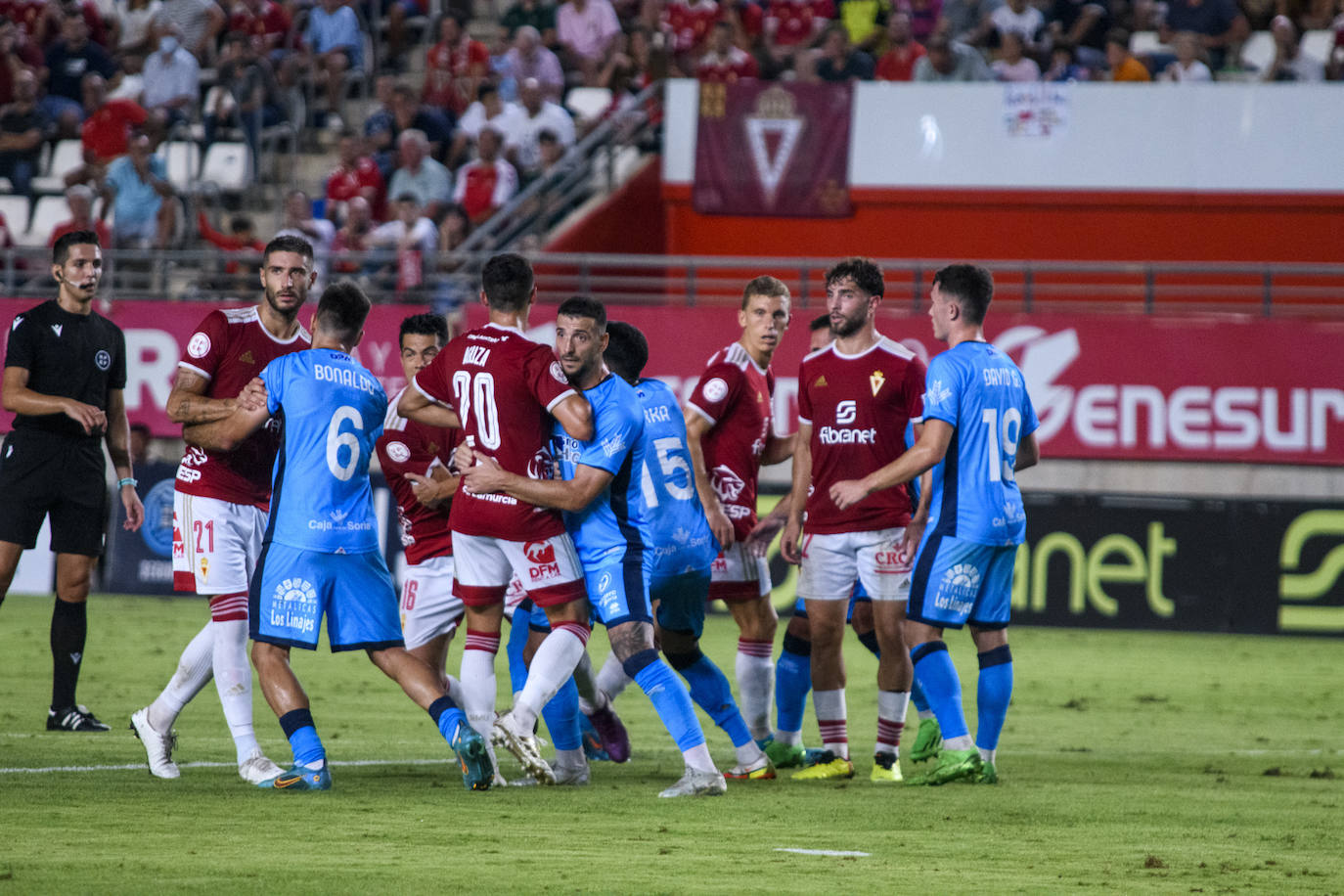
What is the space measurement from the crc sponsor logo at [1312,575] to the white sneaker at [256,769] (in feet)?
37.7

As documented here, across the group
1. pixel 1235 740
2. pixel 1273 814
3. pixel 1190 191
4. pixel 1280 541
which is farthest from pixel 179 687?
pixel 1190 191

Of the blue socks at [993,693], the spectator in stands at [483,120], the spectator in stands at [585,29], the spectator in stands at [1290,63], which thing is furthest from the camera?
the spectator in stands at [585,29]

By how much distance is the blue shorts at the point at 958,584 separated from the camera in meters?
8.50

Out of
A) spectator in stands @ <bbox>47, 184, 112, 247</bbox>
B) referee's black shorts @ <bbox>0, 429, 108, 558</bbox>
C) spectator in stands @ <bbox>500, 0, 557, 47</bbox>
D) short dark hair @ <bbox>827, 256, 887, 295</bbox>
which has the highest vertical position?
spectator in stands @ <bbox>500, 0, 557, 47</bbox>

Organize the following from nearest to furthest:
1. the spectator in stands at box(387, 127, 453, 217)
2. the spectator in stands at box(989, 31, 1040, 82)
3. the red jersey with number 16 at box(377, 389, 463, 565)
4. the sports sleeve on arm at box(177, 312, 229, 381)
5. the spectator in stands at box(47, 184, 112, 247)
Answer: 1. the sports sleeve on arm at box(177, 312, 229, 381)
2. the red jersey with number 16 at box(377, 389, 463, 565)
3. the spectator in stands at box(47, 184, 112, 247)
4. the spectator in stands at box(989, 31, 1040, 82)
5. the spectator in stands at box(387, 127, 453, 217)

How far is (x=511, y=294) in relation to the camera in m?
7.97

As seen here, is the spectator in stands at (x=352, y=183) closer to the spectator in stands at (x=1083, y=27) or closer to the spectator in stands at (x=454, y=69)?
the spectator in stands at (x=454, y=69)

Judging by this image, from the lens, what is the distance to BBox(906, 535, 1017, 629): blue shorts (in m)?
8.50

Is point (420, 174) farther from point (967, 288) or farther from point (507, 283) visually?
point (507, 283)

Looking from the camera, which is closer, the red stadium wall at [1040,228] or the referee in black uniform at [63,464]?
the referee in black uniform at [63,464]

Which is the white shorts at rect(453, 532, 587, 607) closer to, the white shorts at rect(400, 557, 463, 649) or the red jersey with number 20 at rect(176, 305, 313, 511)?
Answer: the white shorts at rect(400, 557, 463, 649)

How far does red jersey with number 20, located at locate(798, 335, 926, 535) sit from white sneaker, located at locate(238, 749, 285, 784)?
9.50 feet

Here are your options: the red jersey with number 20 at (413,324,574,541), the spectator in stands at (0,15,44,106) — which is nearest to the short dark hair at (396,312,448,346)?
the red jersey with number 20 at (413,324,574,541)

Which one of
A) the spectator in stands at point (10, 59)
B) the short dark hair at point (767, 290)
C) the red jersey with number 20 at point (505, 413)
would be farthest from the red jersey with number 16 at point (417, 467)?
the spectator in stands at point (10, 59)
